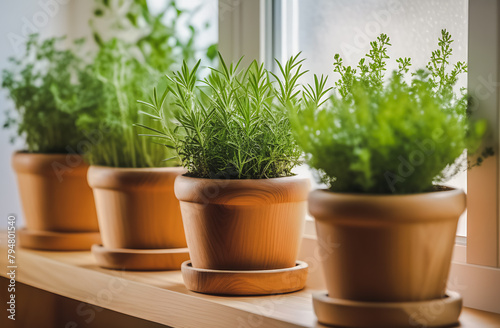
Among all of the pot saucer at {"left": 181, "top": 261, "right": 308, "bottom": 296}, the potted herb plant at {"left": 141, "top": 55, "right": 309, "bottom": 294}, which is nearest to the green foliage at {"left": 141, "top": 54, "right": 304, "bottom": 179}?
the potted herb plant at {"left": 141, "top": 55, "right": 309, "bottom": 294}

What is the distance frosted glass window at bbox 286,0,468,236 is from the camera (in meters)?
0.89

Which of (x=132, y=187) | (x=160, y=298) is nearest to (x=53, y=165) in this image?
(x=132, y=187)

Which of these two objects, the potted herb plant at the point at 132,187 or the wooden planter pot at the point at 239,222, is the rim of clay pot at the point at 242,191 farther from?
the potted herb plant at the point at 132,187

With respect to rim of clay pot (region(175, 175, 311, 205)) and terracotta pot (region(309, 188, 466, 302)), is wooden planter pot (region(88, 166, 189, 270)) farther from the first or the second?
terracotta pot (region(309, 188, 466, 302))

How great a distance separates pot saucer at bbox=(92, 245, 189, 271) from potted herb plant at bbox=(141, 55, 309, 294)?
0.60ft

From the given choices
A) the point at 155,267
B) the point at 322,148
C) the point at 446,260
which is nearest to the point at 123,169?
the point at 155,267

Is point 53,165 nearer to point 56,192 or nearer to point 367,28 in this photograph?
point 56,192

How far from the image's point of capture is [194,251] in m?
0.91

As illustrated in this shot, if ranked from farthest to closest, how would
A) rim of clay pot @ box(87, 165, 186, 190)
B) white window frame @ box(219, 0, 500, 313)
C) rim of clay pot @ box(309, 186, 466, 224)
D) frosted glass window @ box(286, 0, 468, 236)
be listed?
rim of clay pot @ box(87, 165, 186, 190) < frosted glass window @ box(286, 0, 468, 236) < white window frame @ box(219, 0, 500, 313) < rim of clay pot @ box(309, 186, 466, 224)

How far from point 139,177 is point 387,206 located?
0.54 meters

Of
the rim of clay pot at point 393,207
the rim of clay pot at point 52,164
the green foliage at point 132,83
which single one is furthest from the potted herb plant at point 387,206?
the rim of clay pot at point 52,164

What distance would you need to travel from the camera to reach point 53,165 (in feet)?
4.19

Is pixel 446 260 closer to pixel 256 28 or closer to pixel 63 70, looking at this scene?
pixel 256 28

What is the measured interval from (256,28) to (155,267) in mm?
467
